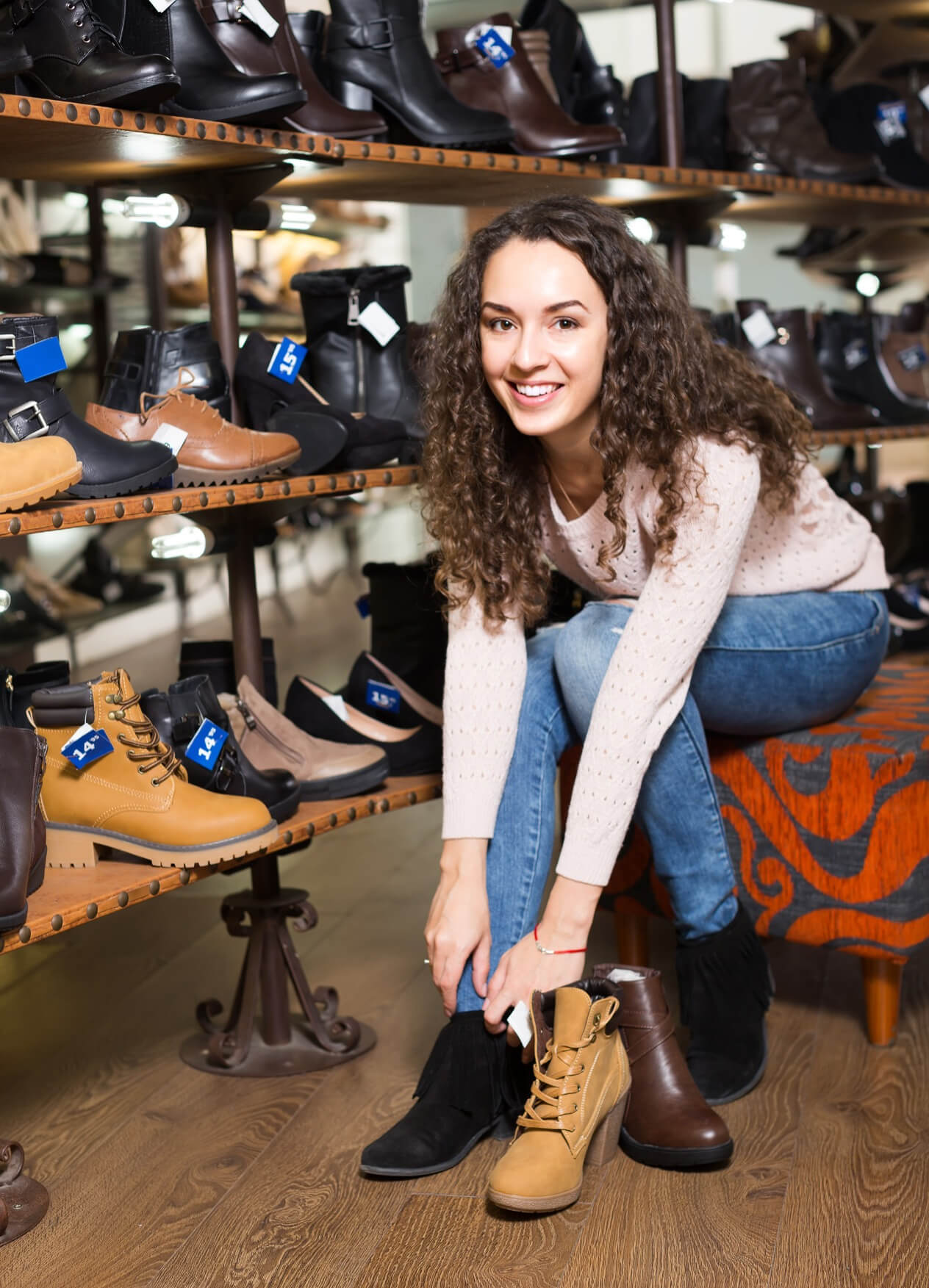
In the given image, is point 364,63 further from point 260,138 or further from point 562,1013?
point 562,1013

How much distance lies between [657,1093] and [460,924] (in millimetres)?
308

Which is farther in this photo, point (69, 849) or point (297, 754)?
point (297, 754)

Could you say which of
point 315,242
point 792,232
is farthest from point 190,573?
point 792,232

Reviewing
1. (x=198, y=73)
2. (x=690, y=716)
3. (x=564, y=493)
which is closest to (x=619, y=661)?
(x=690, y=716)

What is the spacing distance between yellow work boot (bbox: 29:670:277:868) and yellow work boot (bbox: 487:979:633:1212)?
1.47ft

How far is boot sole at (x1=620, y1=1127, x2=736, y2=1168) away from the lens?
169 centimetres

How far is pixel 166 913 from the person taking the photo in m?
2.73

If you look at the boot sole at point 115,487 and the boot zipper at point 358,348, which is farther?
the boot zipper at point 358,348

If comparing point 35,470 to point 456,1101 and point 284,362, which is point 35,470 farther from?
point 456,1101

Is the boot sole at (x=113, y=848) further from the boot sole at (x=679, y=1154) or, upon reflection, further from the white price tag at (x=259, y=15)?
the white price tag at (x=259, y=15)

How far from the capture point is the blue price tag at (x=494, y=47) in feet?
7.33

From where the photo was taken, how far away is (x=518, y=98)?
7.33ft

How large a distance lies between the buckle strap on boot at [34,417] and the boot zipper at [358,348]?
596 millimetres

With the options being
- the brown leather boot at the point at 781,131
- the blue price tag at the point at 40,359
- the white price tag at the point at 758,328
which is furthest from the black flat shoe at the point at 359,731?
the brown leather boot at the point at 781,131
